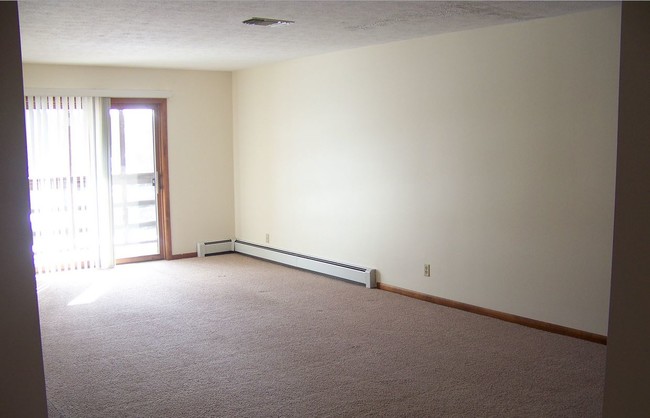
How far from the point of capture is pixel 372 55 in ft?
21.6

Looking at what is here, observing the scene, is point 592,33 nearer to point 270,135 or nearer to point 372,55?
point 372,55

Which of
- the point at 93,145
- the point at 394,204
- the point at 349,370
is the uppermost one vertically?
the point at 93,145

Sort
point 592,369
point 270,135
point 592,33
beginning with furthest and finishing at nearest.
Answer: point 270,135
point 592,33
point 592,369

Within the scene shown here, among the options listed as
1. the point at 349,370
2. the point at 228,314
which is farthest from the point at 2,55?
the point at 228,314

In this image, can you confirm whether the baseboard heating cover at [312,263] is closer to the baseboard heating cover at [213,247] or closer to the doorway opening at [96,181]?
the baseboard heating cover at [213,247]

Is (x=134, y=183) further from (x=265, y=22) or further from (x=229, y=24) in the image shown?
(x=265, y=22)

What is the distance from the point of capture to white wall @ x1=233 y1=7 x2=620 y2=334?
489 cm

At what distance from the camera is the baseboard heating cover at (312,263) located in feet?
22.3

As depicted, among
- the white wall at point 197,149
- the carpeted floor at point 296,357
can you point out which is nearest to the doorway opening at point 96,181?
the white wall at point 197,149

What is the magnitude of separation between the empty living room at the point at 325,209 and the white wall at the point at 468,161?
0.02m

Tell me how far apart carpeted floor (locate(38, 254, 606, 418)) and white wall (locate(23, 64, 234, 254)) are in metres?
1.90

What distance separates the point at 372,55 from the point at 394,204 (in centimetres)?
154

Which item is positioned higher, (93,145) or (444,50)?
(444,50)

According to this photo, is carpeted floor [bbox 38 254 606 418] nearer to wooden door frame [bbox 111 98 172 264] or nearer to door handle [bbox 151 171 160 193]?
wooden door frame [bbox 111 98 172 264]
